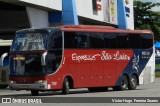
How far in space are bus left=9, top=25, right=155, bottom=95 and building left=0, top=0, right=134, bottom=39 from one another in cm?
1457

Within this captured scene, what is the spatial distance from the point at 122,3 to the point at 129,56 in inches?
1359

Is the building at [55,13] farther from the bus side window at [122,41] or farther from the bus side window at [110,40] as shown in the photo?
the bus side window at [110,40]

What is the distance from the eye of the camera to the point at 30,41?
2475 cm

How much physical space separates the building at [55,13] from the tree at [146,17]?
20.4 meters

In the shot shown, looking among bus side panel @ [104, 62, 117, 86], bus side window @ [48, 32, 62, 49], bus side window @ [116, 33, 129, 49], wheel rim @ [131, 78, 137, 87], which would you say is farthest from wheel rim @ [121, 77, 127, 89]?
bus side window @ [48, 32, 62, 49]

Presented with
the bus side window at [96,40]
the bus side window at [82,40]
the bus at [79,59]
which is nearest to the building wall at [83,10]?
the bus at [79,59]

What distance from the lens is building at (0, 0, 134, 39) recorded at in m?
45.0

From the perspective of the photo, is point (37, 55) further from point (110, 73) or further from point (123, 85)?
point (123, 85)

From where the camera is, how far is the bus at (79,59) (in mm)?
24328

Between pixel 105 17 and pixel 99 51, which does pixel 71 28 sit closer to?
pixel 99 51

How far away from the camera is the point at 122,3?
62.7m

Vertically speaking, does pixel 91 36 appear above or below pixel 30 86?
above

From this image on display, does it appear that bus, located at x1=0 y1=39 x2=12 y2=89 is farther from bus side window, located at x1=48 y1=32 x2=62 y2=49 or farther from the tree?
the tree

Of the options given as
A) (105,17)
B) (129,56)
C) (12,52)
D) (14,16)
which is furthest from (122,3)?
(12,52)
